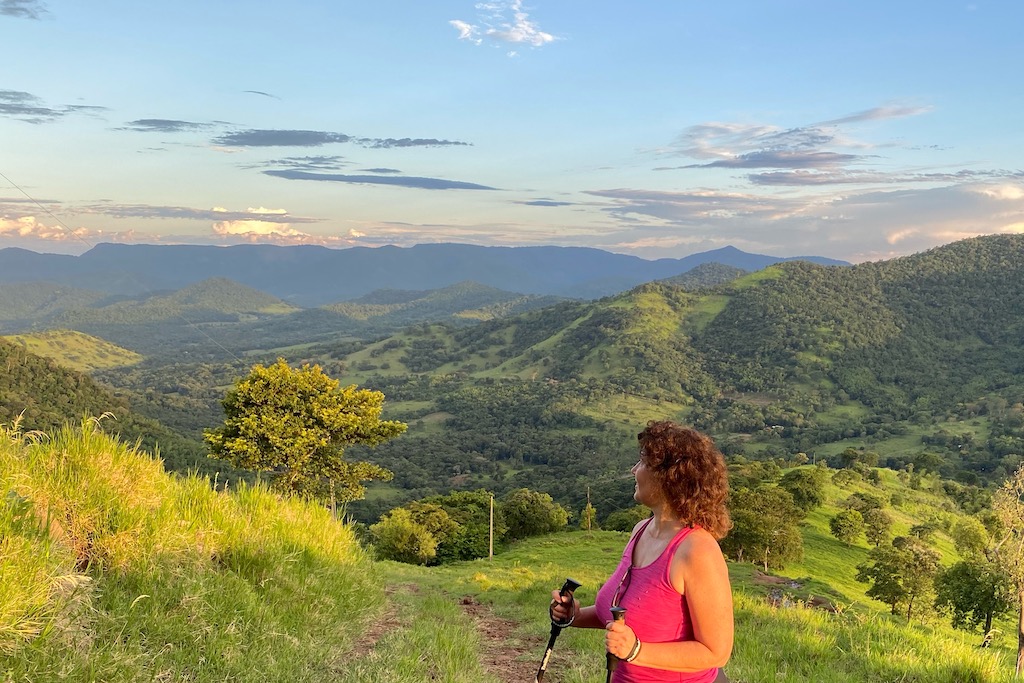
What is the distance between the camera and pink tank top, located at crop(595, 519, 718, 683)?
9.53 feet

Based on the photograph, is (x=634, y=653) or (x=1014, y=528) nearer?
(x=634, y=653)

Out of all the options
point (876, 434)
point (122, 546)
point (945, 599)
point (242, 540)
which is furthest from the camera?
point (876, 434)

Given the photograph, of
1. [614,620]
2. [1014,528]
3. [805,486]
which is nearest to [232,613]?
[614,620]

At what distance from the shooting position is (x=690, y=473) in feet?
9.89

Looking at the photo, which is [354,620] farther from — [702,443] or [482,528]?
[482,528]

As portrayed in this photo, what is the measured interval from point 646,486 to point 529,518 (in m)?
54.6

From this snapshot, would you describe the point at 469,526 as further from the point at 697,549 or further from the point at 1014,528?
the point at 697,549

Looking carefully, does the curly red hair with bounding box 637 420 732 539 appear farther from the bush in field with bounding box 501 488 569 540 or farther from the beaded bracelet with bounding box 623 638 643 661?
the bush in field with bounding box 501 488 569 540

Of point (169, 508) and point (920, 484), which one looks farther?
point (920, 484)

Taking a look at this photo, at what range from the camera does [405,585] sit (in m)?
12.8

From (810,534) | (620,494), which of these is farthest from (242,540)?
(620,494)

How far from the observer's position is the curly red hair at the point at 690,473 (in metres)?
2.98

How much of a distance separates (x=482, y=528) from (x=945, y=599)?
1345 inches

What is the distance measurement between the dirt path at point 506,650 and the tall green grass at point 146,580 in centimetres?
157
